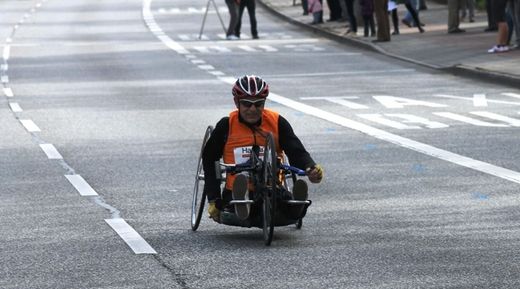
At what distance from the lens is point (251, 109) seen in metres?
10.8

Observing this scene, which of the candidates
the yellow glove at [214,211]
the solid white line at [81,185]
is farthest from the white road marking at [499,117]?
the yellow glove at [214,211]

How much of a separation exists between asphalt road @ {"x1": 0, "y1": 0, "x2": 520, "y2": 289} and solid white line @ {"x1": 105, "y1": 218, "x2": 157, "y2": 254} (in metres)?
0.02

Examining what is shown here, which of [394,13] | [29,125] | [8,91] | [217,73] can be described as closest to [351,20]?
[394,13]

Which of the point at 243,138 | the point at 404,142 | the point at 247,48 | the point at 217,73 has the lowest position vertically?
the point at 247,48

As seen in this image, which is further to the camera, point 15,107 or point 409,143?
point 15,107

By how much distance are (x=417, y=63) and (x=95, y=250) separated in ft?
66.5

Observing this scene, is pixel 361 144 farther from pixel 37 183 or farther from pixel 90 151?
pixel 37 183

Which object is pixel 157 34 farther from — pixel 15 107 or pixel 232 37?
pixel 15 107

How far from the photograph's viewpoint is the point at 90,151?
17.1 metres

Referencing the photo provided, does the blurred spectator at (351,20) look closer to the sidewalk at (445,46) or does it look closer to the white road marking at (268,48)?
the sidewalk at (445,46)

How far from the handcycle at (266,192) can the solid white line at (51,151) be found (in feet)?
19.7

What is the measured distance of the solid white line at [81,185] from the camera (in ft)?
44.4

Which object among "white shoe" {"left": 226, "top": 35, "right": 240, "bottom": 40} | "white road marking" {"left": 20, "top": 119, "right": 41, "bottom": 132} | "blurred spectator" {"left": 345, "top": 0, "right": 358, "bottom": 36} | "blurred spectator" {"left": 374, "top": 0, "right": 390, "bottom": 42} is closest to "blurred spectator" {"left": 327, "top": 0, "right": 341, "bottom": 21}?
"white shoe" {"left": 226, "top": 35, "right": 240, "bottom": 40}

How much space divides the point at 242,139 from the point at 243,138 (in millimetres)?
12
